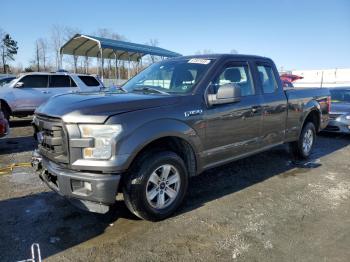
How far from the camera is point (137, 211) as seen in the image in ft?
11.5

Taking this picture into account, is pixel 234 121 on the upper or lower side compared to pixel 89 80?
lower

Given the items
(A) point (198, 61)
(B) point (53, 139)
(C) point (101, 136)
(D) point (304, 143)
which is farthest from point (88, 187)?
(D) point (304, 143)

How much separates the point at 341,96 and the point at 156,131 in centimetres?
872

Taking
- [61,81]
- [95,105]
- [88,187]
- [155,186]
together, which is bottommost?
[155,186]

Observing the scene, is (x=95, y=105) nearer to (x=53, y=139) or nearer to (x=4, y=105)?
(x=53, y=139)

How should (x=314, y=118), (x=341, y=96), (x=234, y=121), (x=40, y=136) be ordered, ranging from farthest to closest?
1. (x=341, y=96)
2. (x=314, y=118)
3. (x=234, y=121)
4. (x=40, y=136)

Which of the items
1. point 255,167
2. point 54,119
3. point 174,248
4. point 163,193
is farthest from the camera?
point 255,167

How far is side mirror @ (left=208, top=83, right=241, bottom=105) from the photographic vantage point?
4020mm

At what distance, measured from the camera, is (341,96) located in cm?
1017

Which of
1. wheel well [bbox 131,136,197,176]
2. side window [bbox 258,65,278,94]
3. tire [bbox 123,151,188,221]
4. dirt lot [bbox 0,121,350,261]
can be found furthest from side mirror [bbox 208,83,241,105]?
dirt lot [bbox 0,121,350,261]

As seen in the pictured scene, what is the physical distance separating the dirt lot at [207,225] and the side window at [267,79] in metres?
1.48

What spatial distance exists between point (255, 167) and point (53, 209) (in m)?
3.64

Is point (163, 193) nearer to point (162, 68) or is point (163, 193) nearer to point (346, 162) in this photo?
point (162, 68)

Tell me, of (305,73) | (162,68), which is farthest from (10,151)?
(305,73)
